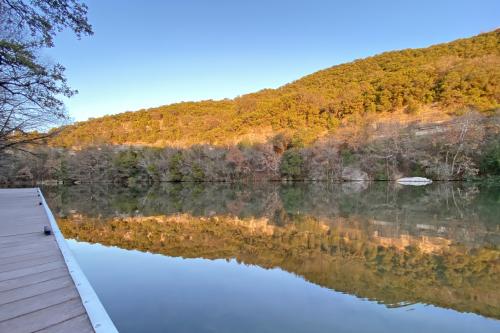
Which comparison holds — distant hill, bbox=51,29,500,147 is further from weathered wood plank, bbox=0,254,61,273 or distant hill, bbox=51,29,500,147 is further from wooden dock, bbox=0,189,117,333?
weathered wood plank, bbox=0,254,61,273

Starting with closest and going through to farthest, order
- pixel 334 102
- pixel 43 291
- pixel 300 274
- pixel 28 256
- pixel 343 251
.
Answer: pixel 43 291
pixel 28 256
pixel 300 274
pixel 343 251
pixel 334 102

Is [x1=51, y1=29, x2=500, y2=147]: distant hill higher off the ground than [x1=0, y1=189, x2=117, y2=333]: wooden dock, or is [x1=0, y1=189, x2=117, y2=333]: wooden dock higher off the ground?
[x1=51, y1=29, x2=500, y2=147]: distant hill

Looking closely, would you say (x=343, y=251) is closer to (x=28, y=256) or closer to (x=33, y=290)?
(x=33, y=290)

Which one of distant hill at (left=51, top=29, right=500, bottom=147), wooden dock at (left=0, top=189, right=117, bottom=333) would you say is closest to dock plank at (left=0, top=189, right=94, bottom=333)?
wooden dock at (left=0, top=189, right=117, bottom=333)

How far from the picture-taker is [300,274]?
4441 mm

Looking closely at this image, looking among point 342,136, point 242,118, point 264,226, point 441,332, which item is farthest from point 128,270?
point 242,118

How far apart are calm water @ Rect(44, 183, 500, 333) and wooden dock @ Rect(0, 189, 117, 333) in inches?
36.0

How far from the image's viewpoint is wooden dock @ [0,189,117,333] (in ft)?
5.75

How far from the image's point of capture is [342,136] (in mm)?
32000

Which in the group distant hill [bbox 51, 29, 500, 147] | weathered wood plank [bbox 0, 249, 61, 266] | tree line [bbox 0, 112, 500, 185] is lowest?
tree line [bbox 0, 112, 500, 185]

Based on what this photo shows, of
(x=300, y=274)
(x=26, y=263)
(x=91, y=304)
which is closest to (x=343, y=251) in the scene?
(x=300, y=274)

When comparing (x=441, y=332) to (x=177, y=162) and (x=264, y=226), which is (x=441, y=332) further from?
(x=177, y=162)

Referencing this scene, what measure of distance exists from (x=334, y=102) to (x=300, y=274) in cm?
4580

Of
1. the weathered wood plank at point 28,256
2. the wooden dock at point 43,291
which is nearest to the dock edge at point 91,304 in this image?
the wooden dock at point 43,291
